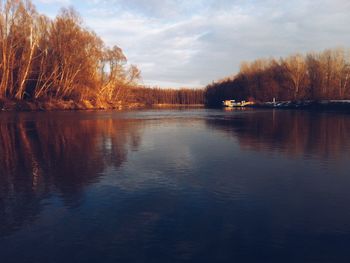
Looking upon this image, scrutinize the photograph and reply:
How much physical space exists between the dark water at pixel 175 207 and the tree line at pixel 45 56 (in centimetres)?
5111

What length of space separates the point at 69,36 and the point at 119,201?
207 feet

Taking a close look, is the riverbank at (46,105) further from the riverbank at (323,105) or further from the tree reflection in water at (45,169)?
the riverbank at (323,105)

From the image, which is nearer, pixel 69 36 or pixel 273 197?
pixel 273 197

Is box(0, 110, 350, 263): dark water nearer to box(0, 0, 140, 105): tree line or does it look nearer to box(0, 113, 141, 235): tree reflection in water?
Answer: box(0, 113, 141, 235): tree reflection in water

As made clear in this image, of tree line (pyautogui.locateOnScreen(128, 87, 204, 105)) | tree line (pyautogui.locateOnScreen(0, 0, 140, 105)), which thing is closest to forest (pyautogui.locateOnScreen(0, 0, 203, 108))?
tree line (pyautogui.locateOnScreen(0, 0, 140, 105))

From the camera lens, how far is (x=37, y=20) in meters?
59.4

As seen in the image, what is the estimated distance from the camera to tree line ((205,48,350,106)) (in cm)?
7619

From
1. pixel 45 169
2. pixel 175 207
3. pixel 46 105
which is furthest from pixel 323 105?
pixel 175 207

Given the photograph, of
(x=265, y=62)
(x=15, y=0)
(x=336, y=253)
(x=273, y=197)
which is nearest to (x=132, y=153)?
(x=273, y=197)

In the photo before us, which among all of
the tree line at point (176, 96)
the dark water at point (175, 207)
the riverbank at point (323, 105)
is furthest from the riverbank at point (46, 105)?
the tree line at point (176, 96)

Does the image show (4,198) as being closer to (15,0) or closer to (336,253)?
(336,253)

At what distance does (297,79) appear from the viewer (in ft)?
283

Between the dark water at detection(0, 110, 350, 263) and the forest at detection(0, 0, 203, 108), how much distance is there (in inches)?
2011

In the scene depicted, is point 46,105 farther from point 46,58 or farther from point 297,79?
point 297,79
